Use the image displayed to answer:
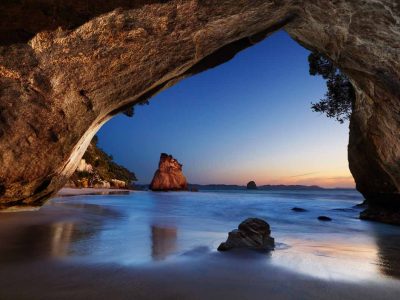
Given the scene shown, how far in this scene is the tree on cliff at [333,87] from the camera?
11765 mm

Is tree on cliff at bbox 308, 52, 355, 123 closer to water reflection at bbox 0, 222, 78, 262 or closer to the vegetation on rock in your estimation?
water reflection at bbox 0, 222, 78, 262

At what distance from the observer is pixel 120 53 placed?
4980 mm

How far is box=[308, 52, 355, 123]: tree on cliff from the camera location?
11.8 meters

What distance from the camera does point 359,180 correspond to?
34.1 feet

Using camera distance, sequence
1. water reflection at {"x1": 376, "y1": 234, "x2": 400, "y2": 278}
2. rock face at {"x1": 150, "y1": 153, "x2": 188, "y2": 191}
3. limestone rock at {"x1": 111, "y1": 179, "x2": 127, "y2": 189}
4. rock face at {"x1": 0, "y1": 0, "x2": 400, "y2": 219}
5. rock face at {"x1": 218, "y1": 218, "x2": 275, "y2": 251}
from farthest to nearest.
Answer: rock face at {"x1": 150, "y1": 153, "x2": 188, "y2": 191} → limestone rock at {"x1": 111, "y1": 179, "x2": 127, "y2": 189} → rock face at {"x1": 0, "y1": 0, "x2": 400, "y2": 219} → rock face at {"x1": 218, "y1": 218, "x2": 275, "y2": 251} → water reflection at {"x1": 376, "y1": 234, "x2": 400, "y2": 278}

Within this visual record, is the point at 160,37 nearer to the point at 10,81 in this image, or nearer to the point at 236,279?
the point at 10,81

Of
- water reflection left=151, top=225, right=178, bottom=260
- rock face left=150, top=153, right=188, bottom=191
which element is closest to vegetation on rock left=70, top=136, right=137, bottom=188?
rock face left=150, top=153, right=188, bottom=191

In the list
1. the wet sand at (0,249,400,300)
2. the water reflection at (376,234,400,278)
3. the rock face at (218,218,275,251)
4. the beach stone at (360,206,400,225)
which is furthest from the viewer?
the beach stone at (360,206,400,225)

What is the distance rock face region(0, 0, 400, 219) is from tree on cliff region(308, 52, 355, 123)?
5295 mm

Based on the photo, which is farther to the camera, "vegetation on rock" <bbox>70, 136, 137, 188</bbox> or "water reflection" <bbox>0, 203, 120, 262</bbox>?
"vegetation on rock" <bbox>70, 136, 137, 188</bbox>

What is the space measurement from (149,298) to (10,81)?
4419 mm

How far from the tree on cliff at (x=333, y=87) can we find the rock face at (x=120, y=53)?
17.4ft

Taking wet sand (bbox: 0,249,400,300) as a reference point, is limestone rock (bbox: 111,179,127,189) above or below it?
above

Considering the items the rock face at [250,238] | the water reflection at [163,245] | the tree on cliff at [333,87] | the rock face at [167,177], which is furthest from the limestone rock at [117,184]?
the rock face at [250,238]
